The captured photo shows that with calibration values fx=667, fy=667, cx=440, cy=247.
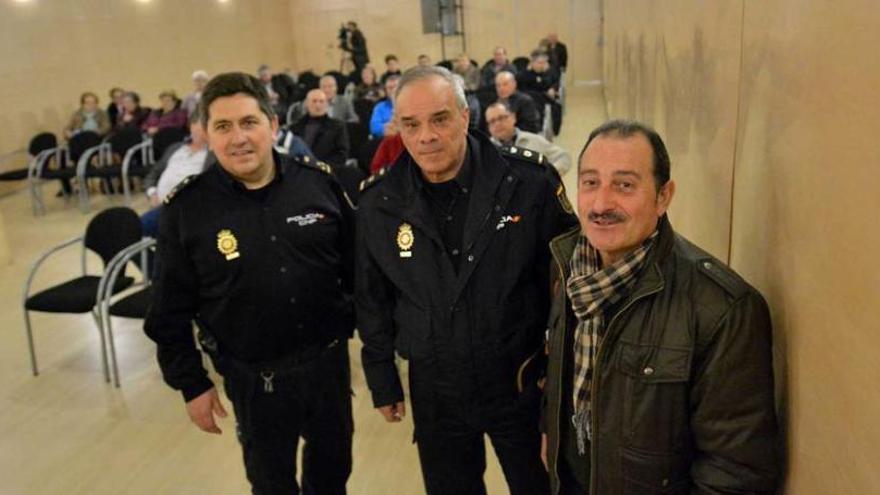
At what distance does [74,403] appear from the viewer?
3510 mm

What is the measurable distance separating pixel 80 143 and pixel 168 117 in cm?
115

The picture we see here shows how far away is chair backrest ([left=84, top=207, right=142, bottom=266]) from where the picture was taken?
402 centimetres

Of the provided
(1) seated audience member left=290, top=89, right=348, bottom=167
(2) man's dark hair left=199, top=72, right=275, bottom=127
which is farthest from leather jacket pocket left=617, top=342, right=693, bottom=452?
(1) seated audience member left=290, top=89, right=348, bottom=167

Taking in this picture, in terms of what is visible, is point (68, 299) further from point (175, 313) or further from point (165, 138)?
point (165, 138)

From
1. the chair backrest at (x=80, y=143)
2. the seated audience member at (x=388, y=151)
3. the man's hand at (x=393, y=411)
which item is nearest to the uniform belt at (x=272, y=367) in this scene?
the man's hand at (x=393, y=411)

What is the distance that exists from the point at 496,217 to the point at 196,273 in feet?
2.85

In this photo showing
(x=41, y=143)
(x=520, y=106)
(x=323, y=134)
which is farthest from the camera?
(x=41, y=143)

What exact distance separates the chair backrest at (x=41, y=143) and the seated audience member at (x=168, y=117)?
3.63ft

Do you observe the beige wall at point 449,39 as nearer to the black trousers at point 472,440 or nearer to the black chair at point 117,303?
the black chair at point 117,303

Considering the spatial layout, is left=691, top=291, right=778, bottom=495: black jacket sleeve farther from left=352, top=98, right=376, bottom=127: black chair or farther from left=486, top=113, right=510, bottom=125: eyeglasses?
left=352, top=98, right=376, bottom=127: black chair

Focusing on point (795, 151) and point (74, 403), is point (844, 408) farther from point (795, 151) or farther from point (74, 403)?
point (74, 403)

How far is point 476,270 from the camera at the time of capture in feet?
5.34

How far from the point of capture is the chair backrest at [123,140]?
7969 millimetres

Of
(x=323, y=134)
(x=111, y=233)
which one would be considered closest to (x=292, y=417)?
(x=111, y=233)
